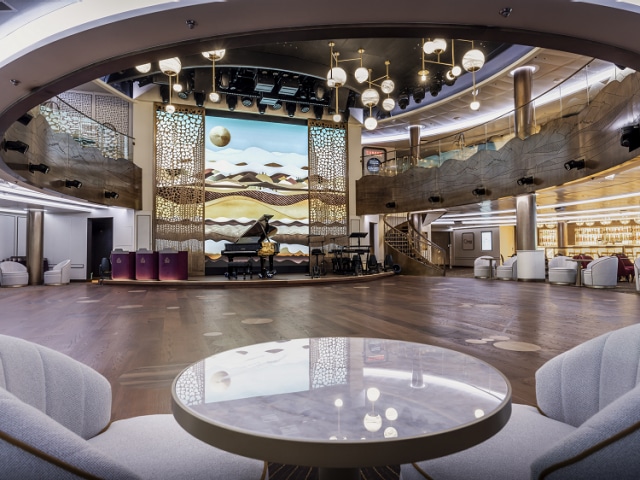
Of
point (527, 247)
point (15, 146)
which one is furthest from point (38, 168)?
point (527, 247)

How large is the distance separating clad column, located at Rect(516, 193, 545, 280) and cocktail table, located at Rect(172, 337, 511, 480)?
A: 10934 mm

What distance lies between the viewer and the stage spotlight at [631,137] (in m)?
6.46

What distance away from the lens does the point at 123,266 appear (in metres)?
11.6

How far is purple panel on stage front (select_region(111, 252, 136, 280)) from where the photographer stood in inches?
458

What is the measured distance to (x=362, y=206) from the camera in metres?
15.7

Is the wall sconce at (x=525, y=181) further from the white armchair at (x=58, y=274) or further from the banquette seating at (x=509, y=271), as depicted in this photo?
the white armchair at (x=58, y=274)

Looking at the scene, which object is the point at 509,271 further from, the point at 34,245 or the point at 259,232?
the point at 34,245

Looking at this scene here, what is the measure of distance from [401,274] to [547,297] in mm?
7762

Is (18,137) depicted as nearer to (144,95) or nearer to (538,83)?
(144,95)

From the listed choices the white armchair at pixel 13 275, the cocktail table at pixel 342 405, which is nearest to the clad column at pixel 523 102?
the cocktail table at pixel 342 405

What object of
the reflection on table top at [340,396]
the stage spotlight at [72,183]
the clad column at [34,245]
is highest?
the stage spotlight at [72,183]

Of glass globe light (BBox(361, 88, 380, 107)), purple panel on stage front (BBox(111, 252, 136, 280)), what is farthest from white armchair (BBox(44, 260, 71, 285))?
glass globe light (BBox(361, 88, 380, 107))

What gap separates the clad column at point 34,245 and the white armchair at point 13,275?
24 centimetres

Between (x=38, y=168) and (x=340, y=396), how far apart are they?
916 centimetres
